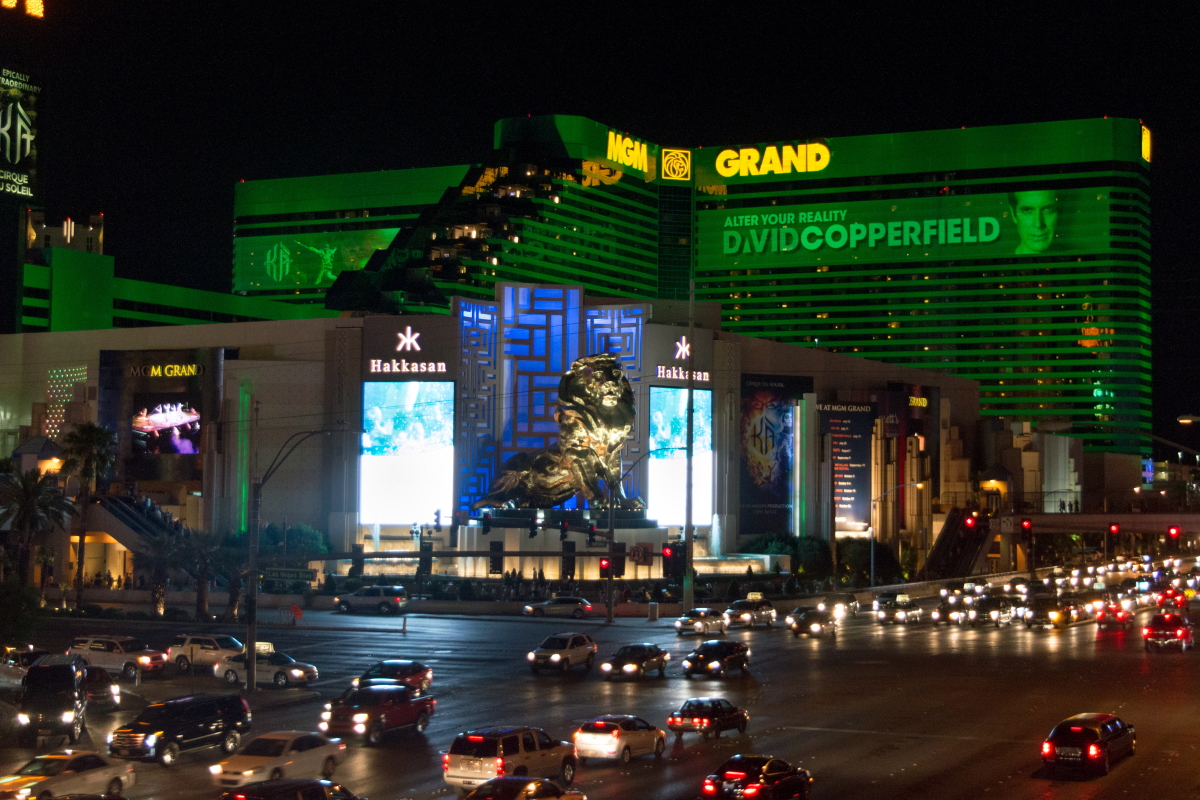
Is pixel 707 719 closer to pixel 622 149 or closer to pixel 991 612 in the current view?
pixel 991 612

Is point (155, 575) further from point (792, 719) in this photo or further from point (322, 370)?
point (792, 719)

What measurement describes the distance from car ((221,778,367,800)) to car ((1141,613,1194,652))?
3983 centimetres

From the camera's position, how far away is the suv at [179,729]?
30859mm

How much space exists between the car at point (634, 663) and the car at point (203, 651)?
42.5 feet

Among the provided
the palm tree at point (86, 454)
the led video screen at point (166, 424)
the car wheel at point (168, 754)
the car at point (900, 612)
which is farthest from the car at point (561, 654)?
the led video screen at point (166, 424)

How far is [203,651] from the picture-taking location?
48.1m

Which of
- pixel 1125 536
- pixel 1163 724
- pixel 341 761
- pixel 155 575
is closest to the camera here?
pixel 341 761

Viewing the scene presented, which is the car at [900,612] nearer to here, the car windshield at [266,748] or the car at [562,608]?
the car at [562,608]

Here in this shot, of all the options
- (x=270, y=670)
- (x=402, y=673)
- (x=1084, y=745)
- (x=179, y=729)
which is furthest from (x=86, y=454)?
(x=1084, y=745)

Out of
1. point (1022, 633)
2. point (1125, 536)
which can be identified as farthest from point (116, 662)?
point (1125, 536)

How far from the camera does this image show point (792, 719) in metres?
36.2

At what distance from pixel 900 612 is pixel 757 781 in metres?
49.7

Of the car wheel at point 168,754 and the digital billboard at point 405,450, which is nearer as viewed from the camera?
the car wheel at point 168,754

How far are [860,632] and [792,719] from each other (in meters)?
28.6
